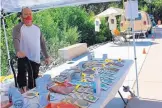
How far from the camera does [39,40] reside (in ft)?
15.0

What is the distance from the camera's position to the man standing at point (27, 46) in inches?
167

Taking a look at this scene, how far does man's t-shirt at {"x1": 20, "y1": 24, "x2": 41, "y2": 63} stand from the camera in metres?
4.37

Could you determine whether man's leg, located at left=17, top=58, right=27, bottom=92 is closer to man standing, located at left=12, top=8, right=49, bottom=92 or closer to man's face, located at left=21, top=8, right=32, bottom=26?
man standing, located at left=12, top=8, right=49, bottom=92

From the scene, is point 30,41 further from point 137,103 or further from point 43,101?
point 137,103

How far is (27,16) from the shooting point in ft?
13.8

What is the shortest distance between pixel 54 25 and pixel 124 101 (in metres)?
6.38

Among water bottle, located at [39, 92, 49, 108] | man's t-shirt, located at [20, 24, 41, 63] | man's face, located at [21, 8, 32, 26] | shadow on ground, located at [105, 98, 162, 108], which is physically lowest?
shadow on ground, located at [105, 98, 162, 108]

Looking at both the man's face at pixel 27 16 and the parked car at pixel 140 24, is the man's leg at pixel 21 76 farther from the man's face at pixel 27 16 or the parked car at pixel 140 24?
the parked car at pixel 140 24

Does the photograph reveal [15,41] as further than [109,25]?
No

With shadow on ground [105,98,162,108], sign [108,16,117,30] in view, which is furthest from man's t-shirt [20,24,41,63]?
sign [108,16,117,30]

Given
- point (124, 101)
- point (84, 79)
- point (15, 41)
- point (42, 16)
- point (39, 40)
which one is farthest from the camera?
point (42, 16)

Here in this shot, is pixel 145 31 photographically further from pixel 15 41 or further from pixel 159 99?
pixel 15 41

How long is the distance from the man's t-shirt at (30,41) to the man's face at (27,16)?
0.07m

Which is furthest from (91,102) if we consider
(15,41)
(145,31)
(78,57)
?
(145,31)
